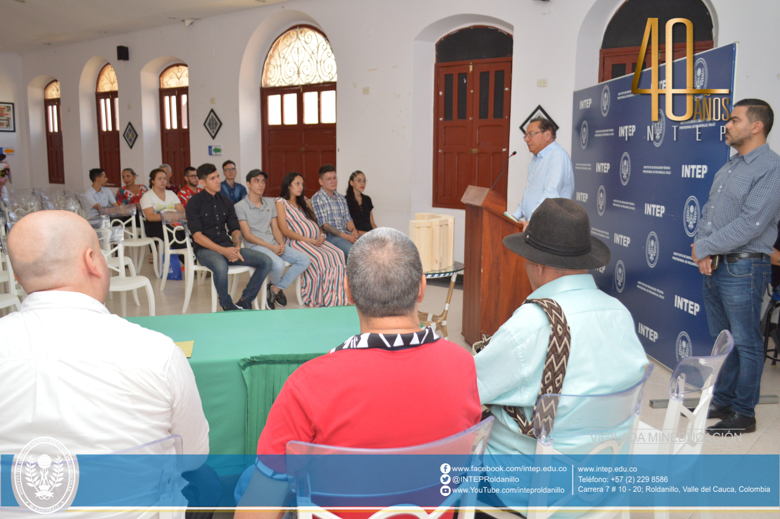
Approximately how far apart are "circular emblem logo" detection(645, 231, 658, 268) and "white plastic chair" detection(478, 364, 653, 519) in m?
2.62

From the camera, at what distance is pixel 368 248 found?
1.26 m

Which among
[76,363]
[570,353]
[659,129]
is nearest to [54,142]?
[659,129]

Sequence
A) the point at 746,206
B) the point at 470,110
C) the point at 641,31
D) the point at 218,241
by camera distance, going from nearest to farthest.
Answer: the point at 746,206 → the point at 218,241 → the point at 641,31 → the point at 470,110

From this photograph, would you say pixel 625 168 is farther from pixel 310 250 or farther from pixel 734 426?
pixel 310 250

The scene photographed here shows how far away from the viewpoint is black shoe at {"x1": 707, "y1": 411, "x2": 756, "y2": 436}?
2895 mm

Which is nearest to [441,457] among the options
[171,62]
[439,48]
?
[439,48]

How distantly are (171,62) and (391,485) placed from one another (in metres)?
10.9

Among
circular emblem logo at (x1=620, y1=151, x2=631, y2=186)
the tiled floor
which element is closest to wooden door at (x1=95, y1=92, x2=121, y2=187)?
the tiled floor

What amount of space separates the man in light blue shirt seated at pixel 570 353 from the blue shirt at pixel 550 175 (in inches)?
111

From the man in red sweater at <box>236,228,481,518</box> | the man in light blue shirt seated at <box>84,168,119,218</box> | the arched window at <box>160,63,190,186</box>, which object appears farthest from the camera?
the arched window at <box>160,63,190,186</box>

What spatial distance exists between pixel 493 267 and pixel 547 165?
124 centimetres

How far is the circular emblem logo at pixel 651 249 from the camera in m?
3.78

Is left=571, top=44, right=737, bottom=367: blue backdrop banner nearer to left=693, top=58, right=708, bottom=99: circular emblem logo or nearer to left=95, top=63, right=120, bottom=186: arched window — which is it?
left=693, top=58, right=708, bottom=99: circular emblem logo

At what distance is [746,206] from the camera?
9.19 ft
